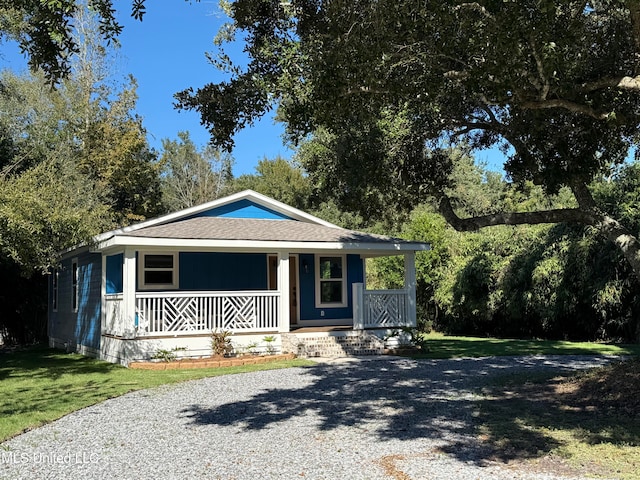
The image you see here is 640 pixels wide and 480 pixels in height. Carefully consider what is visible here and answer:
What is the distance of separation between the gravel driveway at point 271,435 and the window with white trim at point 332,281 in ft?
23.3

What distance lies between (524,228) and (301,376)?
12.5 metres

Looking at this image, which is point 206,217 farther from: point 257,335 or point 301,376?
point 301,376

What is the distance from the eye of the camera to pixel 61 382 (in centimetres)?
1076

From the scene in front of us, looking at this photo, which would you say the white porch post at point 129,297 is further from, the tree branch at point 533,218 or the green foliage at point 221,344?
the tree branch at point 533,218

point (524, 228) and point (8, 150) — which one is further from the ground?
point (8, 150)

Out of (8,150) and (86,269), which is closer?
(86,269)

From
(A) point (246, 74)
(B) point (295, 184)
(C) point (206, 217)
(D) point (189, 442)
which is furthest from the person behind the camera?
(B) point (295, 184)

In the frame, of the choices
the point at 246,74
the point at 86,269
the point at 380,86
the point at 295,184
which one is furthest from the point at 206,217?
the point at 295,184

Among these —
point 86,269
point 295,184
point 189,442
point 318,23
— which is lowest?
point 189,442

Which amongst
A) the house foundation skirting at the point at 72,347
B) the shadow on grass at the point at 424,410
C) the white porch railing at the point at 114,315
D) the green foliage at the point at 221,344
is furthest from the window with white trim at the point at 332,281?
the house foundation skirting at the point at 72,347

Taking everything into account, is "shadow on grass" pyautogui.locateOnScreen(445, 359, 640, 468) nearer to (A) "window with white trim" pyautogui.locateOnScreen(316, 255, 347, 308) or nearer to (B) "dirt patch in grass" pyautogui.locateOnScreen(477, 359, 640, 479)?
(B) "dirt patch in grass" pyautogui.locateOnScreen(477, 359, 640, 479)

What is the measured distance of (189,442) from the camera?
618 centimetres

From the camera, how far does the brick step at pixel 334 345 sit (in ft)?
46.0

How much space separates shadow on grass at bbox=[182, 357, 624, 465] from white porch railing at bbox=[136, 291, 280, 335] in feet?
10.7
